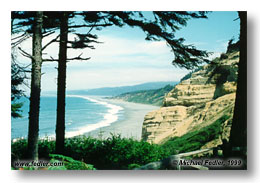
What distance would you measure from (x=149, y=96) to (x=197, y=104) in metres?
0.70

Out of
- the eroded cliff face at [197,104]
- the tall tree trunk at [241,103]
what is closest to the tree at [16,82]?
the eroded cliff face at [197,104]

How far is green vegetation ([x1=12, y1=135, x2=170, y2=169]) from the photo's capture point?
5.42 meters

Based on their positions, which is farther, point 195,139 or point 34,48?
point 195,139

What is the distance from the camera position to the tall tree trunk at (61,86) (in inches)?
215

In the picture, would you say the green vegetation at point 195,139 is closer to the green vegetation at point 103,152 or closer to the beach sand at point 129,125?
the green vegetation at point 103,152

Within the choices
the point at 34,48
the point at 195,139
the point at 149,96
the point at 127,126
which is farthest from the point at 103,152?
the point at 34,48

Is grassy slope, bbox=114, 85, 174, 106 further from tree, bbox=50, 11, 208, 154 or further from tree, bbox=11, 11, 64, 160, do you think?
tree, bbox=11, 11, 64, 160

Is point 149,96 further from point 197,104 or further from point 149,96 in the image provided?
point 197,104

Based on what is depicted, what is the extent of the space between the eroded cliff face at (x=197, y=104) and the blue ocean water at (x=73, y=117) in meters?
0.59

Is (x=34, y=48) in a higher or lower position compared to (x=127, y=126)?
higher

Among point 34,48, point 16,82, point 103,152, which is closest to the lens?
point 34,48

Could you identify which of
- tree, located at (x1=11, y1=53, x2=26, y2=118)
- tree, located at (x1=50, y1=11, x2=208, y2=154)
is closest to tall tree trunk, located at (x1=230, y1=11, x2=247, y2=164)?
tree, located at (x1=50, y1=11, x2=208, y2=154)

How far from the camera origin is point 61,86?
5465mm

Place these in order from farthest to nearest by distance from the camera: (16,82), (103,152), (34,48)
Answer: (103,152) → (16,82) → (34,48)
